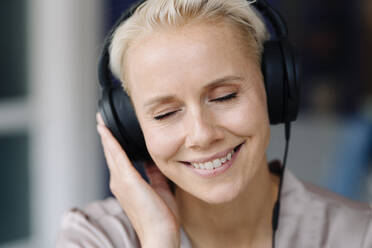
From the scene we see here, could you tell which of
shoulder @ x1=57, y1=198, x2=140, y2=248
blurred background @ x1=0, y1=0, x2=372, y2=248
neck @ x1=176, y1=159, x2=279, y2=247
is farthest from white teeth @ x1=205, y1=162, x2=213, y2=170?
blurred background @ x1=0, y1=0, x2=372, y2=248

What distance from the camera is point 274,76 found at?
115 cm

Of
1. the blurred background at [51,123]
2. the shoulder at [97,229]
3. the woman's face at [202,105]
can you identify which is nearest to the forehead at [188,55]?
the woman's face at [202,105]

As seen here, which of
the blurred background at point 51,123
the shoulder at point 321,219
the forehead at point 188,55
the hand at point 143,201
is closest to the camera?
the forehead at point 188,55

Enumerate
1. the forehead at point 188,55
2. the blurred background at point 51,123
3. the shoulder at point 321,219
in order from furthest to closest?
the blurred background at point 51,123 < the shoulder at point 321,219 < the forehead at point 188,55

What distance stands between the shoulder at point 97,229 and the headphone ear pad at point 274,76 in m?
0.52

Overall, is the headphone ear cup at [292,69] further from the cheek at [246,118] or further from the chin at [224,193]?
the chin at [224,193]

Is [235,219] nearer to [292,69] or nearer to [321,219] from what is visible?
[321,219]

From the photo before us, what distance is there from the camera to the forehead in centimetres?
106

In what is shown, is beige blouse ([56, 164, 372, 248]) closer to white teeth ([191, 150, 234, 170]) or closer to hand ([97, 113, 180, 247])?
hand ([97, 113, 180, 247])

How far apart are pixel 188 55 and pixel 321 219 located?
63 centimetres

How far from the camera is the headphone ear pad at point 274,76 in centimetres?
115

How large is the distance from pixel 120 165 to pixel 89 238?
8.6 inches

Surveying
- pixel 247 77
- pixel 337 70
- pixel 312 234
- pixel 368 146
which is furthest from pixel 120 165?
pixel 337 70

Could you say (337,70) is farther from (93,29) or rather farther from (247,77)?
(247,77)
